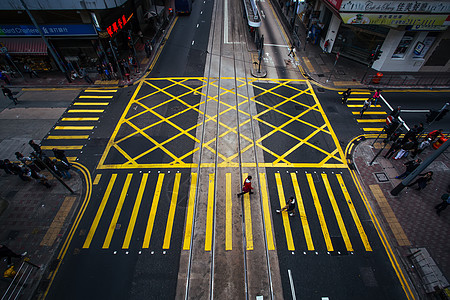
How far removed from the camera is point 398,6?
18.5m

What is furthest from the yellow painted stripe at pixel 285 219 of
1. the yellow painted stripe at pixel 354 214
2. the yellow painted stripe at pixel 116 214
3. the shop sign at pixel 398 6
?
the shop sign at pixel 398 6

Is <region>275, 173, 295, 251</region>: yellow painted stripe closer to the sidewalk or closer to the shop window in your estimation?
the sidewalk

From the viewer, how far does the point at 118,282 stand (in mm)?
9289

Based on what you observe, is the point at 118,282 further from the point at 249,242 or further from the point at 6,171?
the point at 6,171

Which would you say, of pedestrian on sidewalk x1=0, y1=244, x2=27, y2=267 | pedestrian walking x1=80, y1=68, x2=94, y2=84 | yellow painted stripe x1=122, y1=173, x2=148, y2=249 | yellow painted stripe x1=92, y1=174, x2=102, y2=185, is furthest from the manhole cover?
pedestrian walking x1=80, y1=68, x2=94, y2=84

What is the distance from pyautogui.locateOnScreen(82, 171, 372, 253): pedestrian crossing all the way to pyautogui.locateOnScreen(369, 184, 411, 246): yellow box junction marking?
1517mm

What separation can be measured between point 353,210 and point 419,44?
19609 mm

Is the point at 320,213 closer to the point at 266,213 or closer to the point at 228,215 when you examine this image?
the point at 266,213

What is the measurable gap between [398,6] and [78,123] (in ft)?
91.1

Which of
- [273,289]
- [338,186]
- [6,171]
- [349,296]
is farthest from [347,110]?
[6,171]

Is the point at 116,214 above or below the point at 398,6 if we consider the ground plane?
below

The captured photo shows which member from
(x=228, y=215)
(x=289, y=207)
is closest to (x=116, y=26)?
(x=228, y=215)

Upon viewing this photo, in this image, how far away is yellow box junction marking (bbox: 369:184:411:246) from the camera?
426 inches

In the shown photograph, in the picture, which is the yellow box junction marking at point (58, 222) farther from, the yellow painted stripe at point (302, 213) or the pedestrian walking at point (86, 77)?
the pedestrian walking at point (86, 77)
